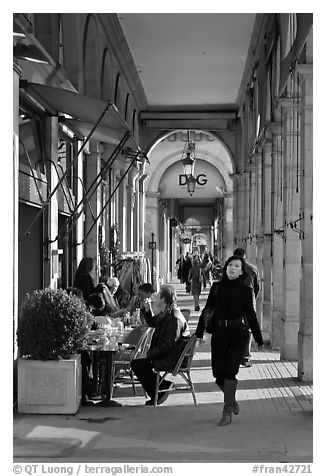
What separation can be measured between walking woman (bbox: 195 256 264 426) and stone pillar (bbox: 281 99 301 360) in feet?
15.5

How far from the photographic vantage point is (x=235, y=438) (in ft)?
23.7

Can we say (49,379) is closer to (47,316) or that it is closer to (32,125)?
(47,316)

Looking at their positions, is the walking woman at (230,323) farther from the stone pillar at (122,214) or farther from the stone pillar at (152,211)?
the stone pillar at (152,211)

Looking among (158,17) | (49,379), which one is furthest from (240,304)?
(158,17)

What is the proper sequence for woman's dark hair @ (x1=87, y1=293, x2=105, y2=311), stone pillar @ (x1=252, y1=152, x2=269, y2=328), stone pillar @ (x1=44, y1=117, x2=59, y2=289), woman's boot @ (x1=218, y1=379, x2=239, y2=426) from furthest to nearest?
1. stone pillar @ (x1=252, y1=152, x2=269, y2=328)
2. woman's dark hair @ (x1=87, y1=293, x2=105, y2=311)
3. stone pillar @ (x1=44, y1=117, x2=59, y2=289)
4. woman's boot @ (x1=218, y1=379, x2=239, y2=426)

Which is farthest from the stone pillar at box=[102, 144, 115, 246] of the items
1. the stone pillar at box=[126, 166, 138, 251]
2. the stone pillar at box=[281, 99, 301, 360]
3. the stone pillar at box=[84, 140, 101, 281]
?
the stone pillar at box=[281, 99, 301, 360]

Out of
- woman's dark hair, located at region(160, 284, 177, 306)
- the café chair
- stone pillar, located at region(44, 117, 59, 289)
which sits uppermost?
stone pillar, located at region(44, 117, 59, 289)

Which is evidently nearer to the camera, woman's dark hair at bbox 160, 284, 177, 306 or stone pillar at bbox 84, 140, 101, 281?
woman's dark hair at bbox 160, 284, 177, 306

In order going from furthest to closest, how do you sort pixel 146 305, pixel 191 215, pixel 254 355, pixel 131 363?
pixel 191 215
pixel 254 355
pixel 146 305
pixel 131 363

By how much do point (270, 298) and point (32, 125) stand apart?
6667 millimetres

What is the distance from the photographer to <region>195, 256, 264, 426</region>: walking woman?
8.02 meters

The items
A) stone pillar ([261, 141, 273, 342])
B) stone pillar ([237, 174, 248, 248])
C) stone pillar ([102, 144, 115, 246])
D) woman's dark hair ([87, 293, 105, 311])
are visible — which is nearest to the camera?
woman's dark hair ([87, 293, 105, 311])

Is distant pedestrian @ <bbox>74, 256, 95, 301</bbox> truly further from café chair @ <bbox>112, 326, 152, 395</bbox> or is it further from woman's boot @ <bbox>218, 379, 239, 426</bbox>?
woman's boot @ <bbox>218, 379, 239, 426</bbox>

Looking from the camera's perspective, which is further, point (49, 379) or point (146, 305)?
point (146, 305)
